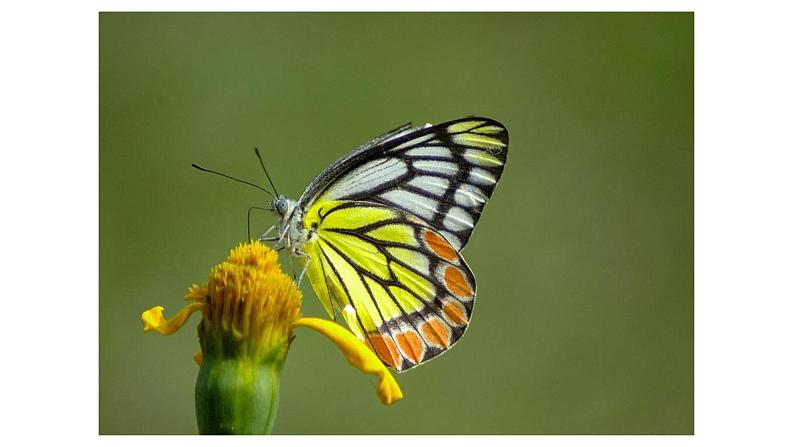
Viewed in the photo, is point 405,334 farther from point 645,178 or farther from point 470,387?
point 645,178

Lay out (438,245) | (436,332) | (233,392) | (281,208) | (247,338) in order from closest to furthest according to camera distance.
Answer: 1. (233,392)
2. (247,338)
3. (281,208)
4. (436,332)
5. (438,245)

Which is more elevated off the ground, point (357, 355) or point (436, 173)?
point (436, 173)

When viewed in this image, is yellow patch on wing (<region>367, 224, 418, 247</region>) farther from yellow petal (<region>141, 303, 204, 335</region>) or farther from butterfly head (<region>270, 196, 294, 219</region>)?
yellow petal (<region>141, 303, 204, 335</region>)

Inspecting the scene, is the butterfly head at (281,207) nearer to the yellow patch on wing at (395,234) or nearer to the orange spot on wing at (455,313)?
the yellow patch on wing at (395,234)

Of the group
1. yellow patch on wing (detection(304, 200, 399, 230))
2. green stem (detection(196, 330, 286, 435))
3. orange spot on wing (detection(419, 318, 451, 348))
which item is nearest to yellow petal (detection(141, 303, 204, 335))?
green stem (detection(196, 330, 286, 435))

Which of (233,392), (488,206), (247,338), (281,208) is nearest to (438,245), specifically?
(281,208)

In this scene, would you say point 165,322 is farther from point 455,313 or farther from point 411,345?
point 455,313

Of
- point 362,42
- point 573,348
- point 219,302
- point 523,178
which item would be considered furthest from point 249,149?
point 219,302
